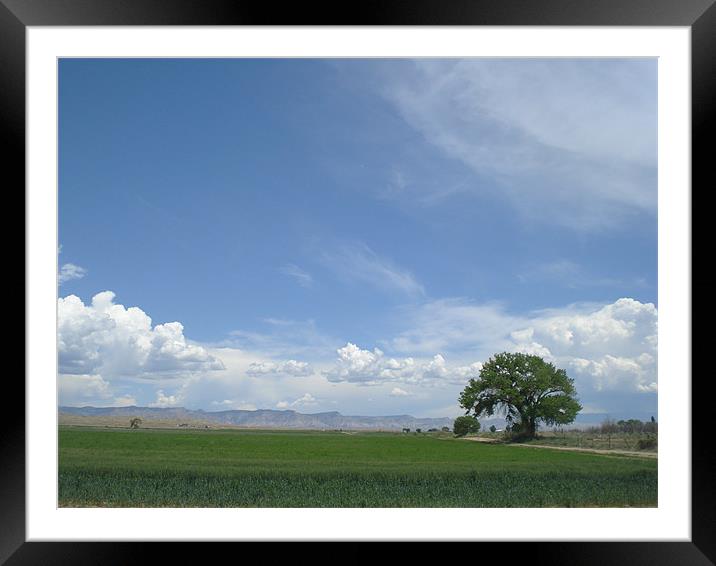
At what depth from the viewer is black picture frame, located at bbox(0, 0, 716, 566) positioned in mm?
2254

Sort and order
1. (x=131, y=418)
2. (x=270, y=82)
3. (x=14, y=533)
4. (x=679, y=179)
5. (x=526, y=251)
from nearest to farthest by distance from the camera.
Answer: (x=14, y=533), (x=679, y=179), (x=270, y=82), (x=526, y=251), (x=131, y=418)

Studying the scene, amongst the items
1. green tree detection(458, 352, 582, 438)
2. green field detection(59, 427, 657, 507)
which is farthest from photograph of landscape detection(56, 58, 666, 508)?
green field detection(59, 427, 657, 507)

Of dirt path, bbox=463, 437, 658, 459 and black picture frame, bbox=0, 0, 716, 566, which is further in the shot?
dirt path, bbox=463, 437, 658, 459

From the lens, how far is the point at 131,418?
16016 millimetres

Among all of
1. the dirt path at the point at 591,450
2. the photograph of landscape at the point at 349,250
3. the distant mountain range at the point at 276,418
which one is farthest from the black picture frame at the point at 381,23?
the distant mountain range at the point at 276,418

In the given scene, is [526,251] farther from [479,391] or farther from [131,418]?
[131,418]

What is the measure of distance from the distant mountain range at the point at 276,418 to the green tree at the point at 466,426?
383mm

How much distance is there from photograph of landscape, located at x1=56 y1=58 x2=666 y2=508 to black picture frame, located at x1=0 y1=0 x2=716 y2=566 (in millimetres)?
9341

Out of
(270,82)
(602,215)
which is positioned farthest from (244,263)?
(602,215)

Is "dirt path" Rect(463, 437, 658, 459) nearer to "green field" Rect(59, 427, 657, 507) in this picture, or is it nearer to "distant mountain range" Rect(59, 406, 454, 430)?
"green field" Rect(59, 427, 657, 507)

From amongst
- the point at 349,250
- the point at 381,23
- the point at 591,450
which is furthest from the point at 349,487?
the point at 349,250

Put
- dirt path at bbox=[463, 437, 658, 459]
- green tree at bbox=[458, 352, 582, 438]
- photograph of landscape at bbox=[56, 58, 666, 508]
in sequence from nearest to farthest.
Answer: dirt path at bbox=[463, 437, 658, 459] < photograph of landscape at bbox=[56, 58, 666, 508] < green tree at bbox=[458, 352, 582, 438]

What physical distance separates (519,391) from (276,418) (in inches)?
256

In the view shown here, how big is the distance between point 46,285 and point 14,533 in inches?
36.8
